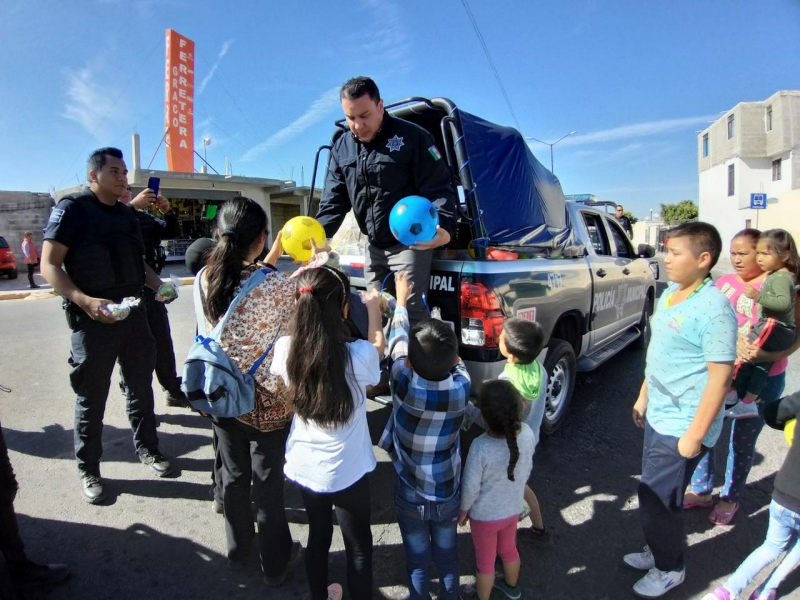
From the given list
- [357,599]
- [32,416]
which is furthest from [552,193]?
[32,416]

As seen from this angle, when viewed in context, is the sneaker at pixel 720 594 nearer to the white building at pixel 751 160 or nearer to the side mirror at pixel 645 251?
the side mirror at pixel 645 251

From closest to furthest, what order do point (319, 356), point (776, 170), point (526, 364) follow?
1. point (319, 356)
2. point (526, 364)
3. point (776, 170)

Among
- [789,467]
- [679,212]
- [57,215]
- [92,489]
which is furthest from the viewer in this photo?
[679,212]

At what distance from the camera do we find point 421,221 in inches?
99.1

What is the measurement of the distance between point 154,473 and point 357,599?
6.73 ft

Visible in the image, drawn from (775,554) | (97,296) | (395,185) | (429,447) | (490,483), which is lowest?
(775,554)

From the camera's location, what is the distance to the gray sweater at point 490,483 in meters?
1.98

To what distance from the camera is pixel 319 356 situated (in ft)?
5.58

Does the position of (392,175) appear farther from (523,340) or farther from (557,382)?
(557,382)

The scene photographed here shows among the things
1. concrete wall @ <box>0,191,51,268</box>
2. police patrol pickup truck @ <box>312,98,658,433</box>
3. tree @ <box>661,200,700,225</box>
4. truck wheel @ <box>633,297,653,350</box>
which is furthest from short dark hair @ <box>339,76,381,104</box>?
tree @ <box>661,200,700,225</box>

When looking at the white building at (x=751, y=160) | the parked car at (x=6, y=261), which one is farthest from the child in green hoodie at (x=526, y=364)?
the white building at (x=751, y=160)

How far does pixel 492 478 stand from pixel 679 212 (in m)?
60.3

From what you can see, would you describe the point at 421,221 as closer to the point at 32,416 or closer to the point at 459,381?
the point at 459,381

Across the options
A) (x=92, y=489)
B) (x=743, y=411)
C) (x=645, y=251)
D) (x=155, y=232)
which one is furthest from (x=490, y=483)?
(x=645, y=251)
